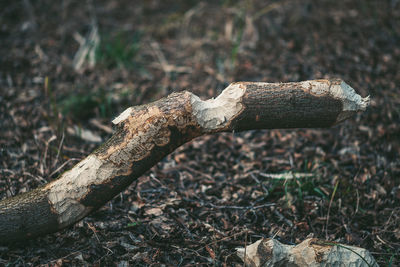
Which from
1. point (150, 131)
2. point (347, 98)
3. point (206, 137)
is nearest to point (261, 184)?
point (206, 137)

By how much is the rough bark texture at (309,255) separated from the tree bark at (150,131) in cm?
67

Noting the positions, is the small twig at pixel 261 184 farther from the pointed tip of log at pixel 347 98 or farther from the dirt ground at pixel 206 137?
the pointed tip of log at pixel 347 98

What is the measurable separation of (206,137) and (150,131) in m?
1.50

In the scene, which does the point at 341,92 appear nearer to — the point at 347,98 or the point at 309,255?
the point at 347,98

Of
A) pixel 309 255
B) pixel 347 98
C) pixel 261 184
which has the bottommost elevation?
pixel 261 184

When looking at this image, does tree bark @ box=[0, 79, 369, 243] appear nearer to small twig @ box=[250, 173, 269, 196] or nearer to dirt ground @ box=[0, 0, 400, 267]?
dirt ground @ box=[0, 0, 400, 267]

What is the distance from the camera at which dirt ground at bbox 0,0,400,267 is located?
2.29 m

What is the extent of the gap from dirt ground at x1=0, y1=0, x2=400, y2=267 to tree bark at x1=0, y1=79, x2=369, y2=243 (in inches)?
9.5

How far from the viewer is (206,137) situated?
341 centimetres

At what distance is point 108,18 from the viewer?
5.30 meters

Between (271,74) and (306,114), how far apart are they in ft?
7.18

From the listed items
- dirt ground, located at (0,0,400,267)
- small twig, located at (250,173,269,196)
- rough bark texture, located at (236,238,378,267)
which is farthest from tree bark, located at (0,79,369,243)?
small twig, located at (250,173,269,196)

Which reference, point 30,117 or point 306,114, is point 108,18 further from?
point 306,114

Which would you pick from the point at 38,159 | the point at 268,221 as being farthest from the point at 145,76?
the point at 268,221
